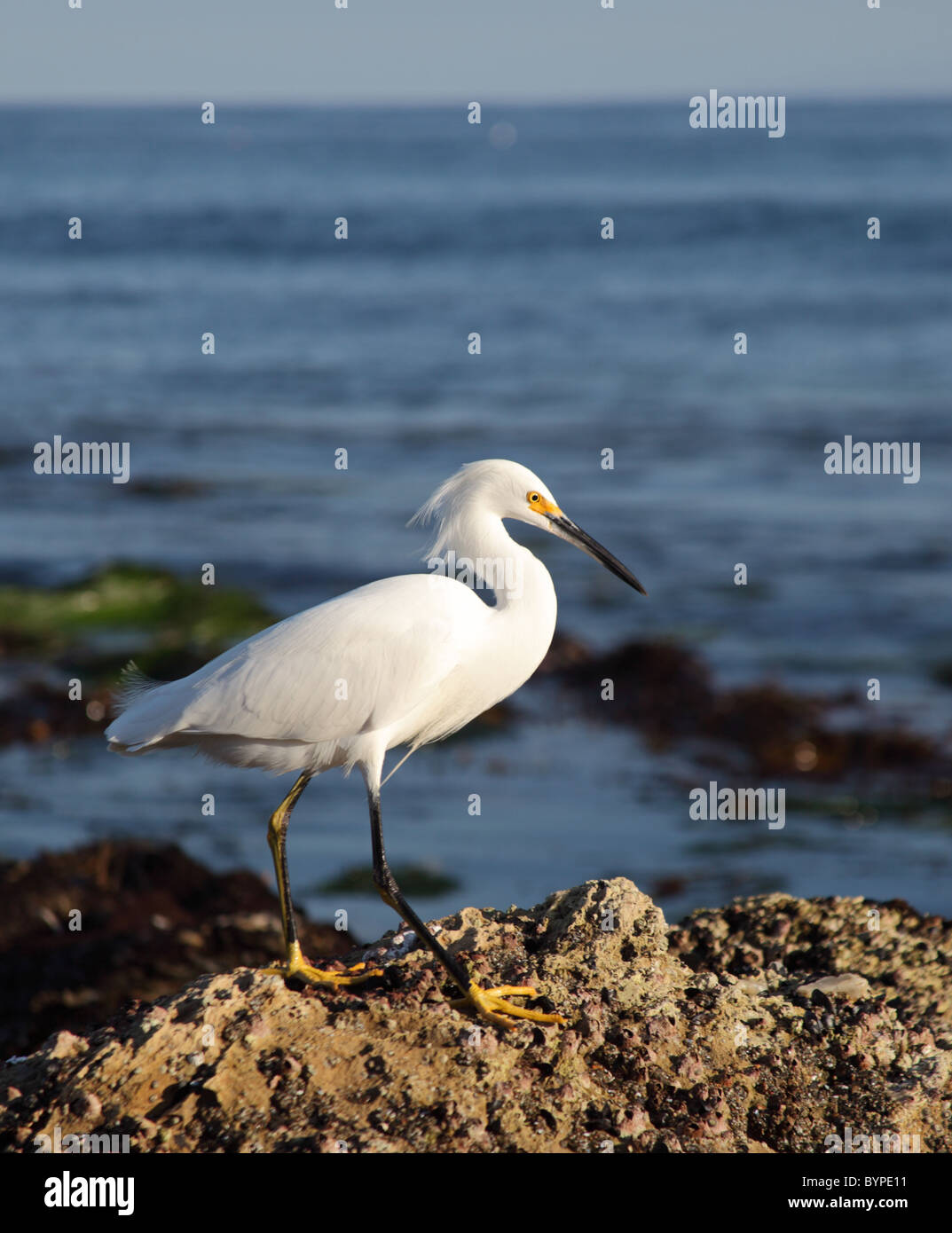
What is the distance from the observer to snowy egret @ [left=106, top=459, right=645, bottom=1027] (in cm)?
507

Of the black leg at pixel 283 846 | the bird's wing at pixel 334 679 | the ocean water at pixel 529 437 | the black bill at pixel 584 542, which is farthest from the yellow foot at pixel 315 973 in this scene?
the ocean water at pixel 529 437

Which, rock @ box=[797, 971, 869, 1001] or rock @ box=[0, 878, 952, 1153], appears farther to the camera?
rock @ box=[797, 971, 869, 1001]

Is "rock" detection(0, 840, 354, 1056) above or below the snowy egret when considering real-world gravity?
below

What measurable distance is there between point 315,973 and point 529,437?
17.8m

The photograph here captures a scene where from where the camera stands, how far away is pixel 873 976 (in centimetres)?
533

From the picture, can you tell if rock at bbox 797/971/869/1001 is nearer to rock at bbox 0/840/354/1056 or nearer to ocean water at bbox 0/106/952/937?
rock at bbox 0/840/354/1056

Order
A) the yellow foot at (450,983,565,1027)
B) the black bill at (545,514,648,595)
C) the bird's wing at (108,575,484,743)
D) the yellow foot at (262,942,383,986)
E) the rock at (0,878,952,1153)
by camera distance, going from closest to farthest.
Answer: the rock at (0,878,952,1153) → the yellow foot at (450,983,565,1027) → the yellow foot at (262,942,383,986) → the bird's wing at (108,575,484,743) → the black bill at (545,514,648,595)

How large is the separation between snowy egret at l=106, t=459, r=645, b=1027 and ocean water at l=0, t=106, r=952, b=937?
3.59 metres

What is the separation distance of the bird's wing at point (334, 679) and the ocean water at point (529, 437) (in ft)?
12.4

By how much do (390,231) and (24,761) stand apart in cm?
3397

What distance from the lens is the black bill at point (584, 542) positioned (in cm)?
557

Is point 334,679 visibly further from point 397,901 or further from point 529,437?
point 529,437

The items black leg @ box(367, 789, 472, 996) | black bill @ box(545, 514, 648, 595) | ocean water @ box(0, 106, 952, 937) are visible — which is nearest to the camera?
black leg @ box(367, 789, 472, 996)

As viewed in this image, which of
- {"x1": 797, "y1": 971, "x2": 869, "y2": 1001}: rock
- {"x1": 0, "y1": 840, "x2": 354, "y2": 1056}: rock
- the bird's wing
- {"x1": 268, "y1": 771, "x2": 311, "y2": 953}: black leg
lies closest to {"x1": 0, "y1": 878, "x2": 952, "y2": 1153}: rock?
{"x1": 797, "y1": 971, "x2": 869, "y2": 1001}: rock
